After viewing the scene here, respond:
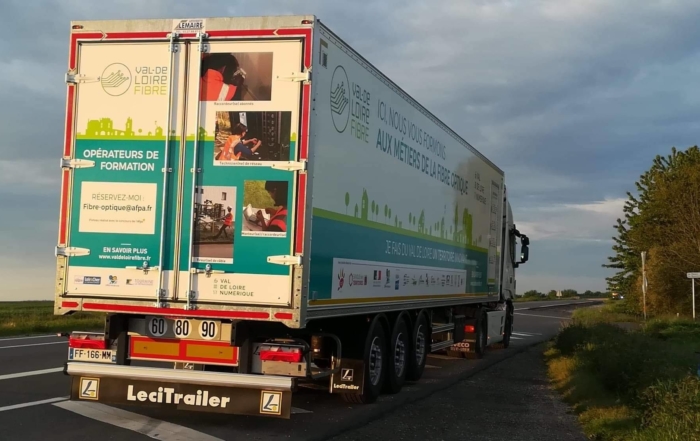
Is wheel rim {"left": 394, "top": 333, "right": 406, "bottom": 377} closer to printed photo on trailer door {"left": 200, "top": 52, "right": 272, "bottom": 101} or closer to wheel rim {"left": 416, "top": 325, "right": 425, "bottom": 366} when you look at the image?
wheel rim {"left": 416, "top": 325, "right": 425, "bottom": 366}

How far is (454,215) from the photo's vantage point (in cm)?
1409

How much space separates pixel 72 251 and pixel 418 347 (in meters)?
6.05

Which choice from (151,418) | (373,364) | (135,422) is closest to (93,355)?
(135,422)

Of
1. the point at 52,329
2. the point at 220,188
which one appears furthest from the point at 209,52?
the point at 52,329

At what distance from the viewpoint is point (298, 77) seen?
7.86 meters

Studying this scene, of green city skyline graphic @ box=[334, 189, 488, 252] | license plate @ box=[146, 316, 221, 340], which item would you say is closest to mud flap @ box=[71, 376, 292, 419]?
license plate @ box=[146, 316, 221, 340]

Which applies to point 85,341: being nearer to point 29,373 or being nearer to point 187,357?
point 187,357

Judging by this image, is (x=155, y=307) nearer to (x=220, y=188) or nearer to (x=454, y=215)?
(x=220, y=188)

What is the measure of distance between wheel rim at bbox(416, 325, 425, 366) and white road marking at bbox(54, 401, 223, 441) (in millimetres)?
4901

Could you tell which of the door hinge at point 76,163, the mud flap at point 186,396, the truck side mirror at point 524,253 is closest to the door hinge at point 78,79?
the door hinge at point 76,163

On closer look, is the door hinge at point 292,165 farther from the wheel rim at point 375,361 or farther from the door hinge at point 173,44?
the wheel rim at point 375,361

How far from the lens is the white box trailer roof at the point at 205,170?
7793 millimetres

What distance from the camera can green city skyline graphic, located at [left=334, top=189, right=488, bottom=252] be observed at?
30.8ft

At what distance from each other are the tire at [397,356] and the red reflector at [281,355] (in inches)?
119
